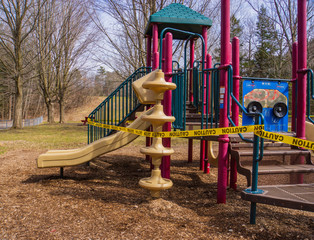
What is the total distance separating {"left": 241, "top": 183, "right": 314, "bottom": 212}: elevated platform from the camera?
8.73 feet

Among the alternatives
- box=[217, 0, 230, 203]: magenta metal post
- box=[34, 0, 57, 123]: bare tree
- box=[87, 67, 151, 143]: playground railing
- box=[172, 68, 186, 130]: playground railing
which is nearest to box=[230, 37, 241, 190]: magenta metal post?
box=[217, 0, 230, 203]: magenta metal post

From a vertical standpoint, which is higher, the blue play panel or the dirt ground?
the blue play panel

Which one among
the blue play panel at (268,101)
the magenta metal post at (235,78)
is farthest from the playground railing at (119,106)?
the blue play panel at (268,101)

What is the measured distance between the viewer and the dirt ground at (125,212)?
290cm

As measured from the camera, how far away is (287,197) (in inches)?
111

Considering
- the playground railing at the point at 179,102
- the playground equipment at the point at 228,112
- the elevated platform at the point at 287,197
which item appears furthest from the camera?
the playground railing at the point at 179,102

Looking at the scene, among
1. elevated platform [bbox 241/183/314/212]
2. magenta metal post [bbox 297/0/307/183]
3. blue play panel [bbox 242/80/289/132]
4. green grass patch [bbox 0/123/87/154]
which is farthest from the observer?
green grass patch [bbox 0/123/87/154]

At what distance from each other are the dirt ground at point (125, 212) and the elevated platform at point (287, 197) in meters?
0.36

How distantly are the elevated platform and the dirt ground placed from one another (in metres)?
0.36

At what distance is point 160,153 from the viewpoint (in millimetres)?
3826

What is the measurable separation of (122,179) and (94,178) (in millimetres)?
576

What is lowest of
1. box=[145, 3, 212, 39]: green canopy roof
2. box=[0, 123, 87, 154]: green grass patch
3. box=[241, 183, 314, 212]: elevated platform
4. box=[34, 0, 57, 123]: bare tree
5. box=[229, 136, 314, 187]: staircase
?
box=[0, 123, 87, 154]: green grass patch

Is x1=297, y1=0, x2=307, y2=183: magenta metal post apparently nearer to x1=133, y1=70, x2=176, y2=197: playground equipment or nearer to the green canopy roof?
x1=133, y1=70, x2=176, y2=197: playground equipment

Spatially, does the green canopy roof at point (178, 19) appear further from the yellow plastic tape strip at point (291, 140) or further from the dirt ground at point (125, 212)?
the yellow plastic tape strip at point (291, 140)
